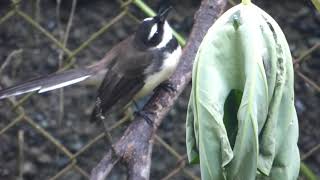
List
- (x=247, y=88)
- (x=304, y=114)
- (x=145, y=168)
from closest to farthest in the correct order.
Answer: (x=247, y=88), (x=145, y=168), (x=304, y=114)

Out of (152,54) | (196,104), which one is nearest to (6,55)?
(152,54)

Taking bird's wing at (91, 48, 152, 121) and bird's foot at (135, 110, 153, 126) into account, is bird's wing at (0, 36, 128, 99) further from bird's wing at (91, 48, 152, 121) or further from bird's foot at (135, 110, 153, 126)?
bird's foot at (135, 110, 153, 126)

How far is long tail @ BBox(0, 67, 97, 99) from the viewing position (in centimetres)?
254

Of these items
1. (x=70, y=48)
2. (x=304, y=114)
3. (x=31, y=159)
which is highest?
(x=70, y=48)

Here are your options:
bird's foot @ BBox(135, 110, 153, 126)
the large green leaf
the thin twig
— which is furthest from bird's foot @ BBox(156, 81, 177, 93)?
the thin twig

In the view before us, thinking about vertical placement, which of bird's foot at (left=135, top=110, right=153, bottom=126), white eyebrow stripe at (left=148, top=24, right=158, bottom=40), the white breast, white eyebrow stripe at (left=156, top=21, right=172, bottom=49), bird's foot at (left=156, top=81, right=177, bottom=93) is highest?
white eyebrow stripe at (left=148, top=24, right=158, bottom=40)

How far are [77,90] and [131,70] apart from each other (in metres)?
0.70

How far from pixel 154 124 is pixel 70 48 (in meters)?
1.50

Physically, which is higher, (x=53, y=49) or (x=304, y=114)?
(x=53, y=49)

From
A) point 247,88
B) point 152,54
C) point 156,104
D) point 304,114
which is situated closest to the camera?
point 247,88

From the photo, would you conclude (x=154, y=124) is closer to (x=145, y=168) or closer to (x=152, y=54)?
(x=145, y=168)

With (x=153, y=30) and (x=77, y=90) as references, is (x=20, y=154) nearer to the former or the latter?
(x=77, y=90)

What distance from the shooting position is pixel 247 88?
1.24 meters

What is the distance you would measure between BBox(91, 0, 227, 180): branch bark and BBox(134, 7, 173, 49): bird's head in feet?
1.60
